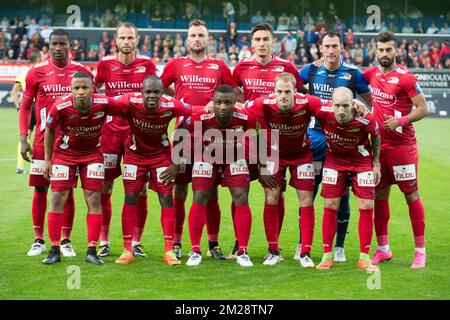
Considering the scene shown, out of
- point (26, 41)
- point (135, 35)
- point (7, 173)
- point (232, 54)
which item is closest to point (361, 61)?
point (232, 54)

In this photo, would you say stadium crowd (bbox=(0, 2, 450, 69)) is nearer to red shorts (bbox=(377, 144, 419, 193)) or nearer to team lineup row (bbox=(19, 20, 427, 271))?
team lineup row (bbox=(19, 20, 427, 271))

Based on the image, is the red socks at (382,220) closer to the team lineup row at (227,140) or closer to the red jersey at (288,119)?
the team lineup row at (227,140)

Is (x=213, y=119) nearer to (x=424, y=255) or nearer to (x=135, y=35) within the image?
(x=135, y=35)

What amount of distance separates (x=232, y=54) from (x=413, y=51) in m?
7.25

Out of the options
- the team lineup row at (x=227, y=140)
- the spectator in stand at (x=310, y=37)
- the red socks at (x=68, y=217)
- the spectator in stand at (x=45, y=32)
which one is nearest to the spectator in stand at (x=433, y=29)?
the spectator in stand at (x=310, y=37)

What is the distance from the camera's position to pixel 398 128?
356 inches

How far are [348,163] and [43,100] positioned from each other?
353 centimetres

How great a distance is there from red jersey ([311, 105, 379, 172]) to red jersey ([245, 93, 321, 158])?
0.12m

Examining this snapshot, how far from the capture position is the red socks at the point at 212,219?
9.56m

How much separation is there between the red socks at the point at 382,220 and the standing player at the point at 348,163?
56 centimetres

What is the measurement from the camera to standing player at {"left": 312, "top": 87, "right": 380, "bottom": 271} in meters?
8.66

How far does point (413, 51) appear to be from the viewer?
3366 cm
